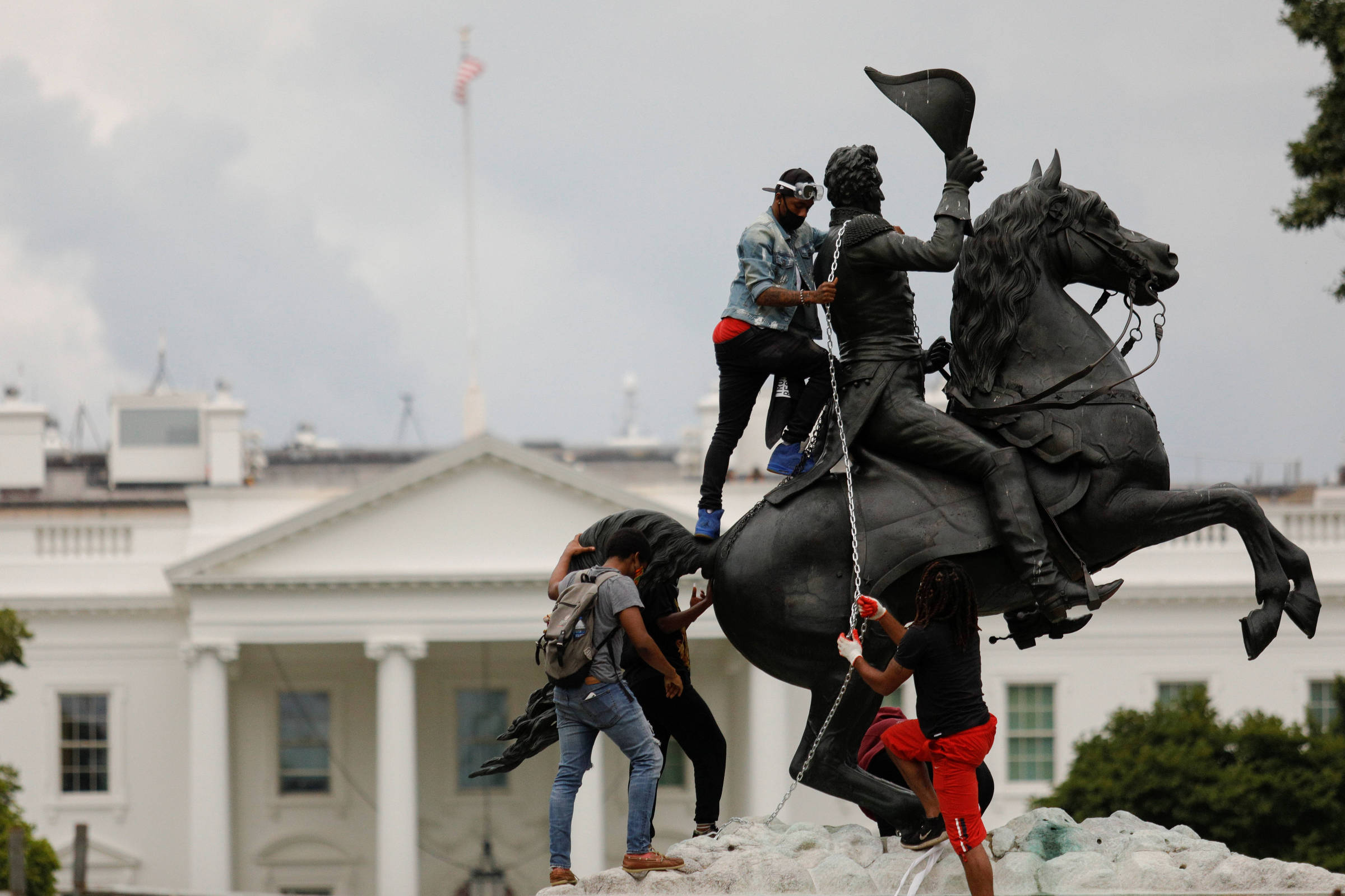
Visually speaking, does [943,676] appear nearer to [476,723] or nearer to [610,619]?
[610,619]

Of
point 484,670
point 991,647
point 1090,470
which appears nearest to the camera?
point 1090,470

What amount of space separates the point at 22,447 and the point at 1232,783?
37618 mm

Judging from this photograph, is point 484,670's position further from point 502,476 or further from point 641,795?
point 641,795

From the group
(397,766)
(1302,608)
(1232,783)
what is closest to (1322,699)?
(1232,783)

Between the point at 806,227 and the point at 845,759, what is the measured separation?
2141mm

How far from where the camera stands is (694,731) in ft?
27.9

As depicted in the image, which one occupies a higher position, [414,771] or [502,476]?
[502,476]

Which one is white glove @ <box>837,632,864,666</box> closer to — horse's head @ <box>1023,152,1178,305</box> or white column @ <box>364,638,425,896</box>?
horse's head @ <box>1023,152,1178,305</box>

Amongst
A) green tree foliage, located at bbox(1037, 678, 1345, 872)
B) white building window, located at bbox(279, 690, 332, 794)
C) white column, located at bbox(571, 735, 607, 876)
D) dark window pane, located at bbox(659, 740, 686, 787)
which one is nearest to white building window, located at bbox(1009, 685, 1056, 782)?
dark window pane, located at bbox(659, 740, 686, 787)

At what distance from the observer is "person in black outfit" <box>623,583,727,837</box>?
27.3ft

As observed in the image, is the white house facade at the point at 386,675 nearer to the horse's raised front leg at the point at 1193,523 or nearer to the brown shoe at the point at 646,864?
the horse's raised front leg at the point at 1193,523

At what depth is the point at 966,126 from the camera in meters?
8.08

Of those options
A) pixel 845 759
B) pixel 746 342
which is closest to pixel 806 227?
pixel 746 342

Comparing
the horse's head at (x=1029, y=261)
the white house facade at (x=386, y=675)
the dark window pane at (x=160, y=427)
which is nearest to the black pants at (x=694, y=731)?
the horse's head at (x=1029, y=261)
